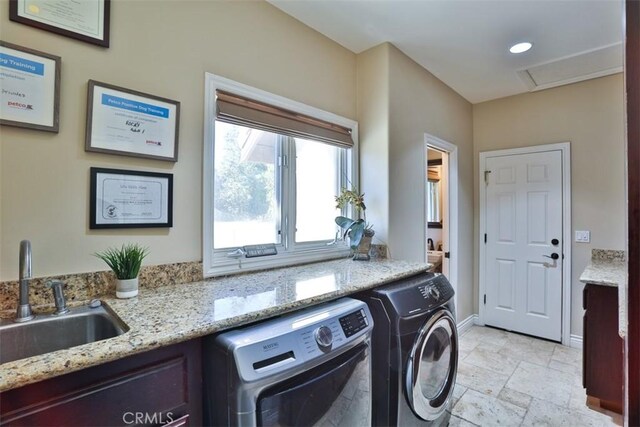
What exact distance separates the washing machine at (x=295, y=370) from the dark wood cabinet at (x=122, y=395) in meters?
0.06

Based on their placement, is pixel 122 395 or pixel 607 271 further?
pixel 607 271

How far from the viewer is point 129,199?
1.42 m

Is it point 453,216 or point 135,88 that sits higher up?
point 135,88

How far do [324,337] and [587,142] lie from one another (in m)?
3.40

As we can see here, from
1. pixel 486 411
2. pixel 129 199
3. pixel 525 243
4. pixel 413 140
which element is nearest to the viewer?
pixel 129 199

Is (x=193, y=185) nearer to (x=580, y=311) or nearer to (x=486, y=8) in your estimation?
(x=486, y=8)

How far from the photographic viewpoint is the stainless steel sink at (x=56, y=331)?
103 centimetres

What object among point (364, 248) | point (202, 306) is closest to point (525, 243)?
point (364, 248)

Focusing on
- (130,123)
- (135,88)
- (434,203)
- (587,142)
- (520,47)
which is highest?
(520,47)

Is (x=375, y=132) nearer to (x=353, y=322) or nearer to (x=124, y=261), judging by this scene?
(x=353, y=322)

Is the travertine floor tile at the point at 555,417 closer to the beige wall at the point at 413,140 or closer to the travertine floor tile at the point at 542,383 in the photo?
the travertine floor tile at the point at 542,383

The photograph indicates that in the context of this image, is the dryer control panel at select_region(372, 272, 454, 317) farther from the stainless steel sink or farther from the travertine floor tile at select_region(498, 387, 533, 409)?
the stainless steel sink

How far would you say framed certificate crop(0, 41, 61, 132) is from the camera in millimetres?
1135

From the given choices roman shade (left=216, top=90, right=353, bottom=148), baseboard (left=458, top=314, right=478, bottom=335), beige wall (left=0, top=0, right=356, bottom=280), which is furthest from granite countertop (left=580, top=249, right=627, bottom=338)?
beige wall (left=0, top=0, right=356, bottom=280)
